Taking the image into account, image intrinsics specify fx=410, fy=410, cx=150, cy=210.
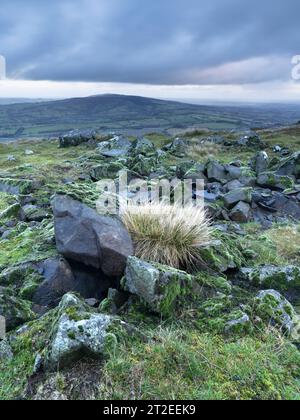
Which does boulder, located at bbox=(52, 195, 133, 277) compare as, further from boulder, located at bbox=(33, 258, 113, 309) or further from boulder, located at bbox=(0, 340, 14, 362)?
boulder, located at bbox=(0, 340, 14, 362)

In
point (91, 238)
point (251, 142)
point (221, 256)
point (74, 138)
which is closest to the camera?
point (91, 238)

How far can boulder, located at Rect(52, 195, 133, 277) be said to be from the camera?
658cm

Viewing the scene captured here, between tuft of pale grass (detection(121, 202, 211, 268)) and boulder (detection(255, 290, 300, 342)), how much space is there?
1541mm

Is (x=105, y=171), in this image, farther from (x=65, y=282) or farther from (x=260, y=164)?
(x=65, y=282)

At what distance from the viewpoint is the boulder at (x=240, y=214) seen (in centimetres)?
1289

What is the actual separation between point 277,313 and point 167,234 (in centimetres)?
240

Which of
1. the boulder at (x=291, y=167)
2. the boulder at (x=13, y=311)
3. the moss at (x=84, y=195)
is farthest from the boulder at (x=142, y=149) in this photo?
the boulder at (x=13, y=311)

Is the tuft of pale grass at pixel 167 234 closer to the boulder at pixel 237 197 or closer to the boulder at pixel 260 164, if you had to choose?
the boulder at pixel 237 197

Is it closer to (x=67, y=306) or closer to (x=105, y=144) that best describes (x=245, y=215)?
(x=67, y=306)

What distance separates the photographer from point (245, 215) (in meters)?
12.9

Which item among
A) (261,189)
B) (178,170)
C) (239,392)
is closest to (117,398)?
(239,392)

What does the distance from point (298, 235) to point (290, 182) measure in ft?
20.2

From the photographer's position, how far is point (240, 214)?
12.9m
